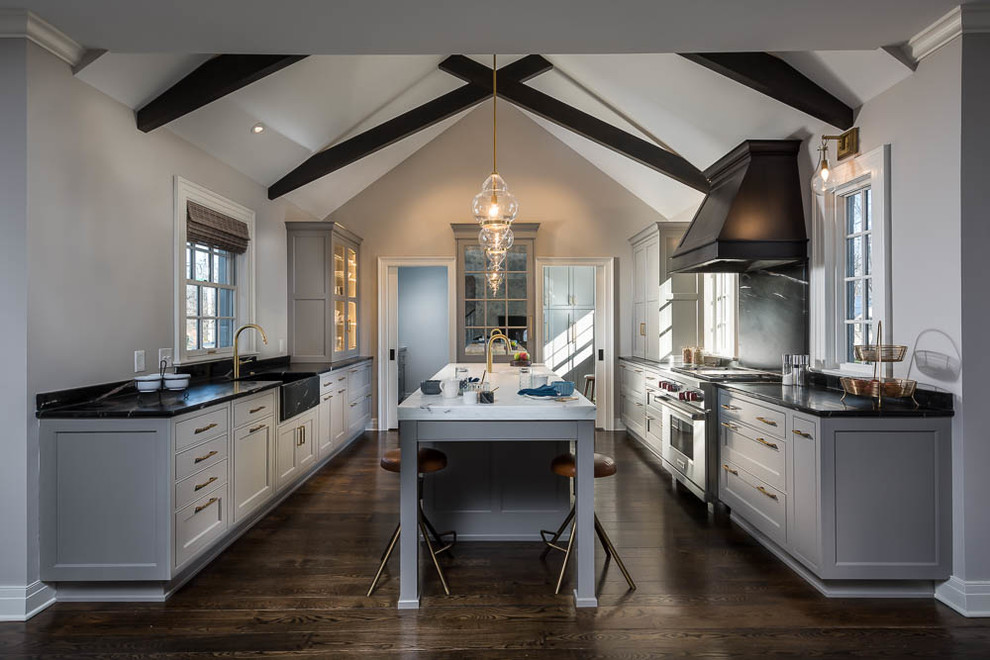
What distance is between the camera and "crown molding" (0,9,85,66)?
2.56 metres

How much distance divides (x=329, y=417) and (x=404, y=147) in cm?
327

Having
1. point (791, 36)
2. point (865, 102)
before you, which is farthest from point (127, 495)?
point (865, 102)

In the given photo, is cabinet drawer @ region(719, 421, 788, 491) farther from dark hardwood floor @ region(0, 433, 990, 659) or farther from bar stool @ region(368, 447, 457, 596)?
bar stool @ region(368, 447, 457, 596)

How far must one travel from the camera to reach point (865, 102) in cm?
331

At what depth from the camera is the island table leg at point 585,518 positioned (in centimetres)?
267

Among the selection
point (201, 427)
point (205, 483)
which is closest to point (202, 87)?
point (201, 427)

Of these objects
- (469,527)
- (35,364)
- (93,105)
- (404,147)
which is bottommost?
(469,527)

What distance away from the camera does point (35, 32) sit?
8.62 ft

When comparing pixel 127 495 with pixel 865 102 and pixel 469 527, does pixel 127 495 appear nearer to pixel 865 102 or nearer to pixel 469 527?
pixel 469 527

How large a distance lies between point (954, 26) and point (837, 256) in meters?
1.35

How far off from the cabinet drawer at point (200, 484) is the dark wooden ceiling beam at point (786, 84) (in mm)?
3799

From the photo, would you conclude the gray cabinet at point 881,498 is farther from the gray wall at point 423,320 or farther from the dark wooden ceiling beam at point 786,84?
the gray wall at point 423,320

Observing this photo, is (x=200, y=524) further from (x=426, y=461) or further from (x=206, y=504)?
(x=426, y=461)

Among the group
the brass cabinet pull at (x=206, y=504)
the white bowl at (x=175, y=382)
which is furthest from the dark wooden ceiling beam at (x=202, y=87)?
the brass cabinet pull at (x=206, y=504)
